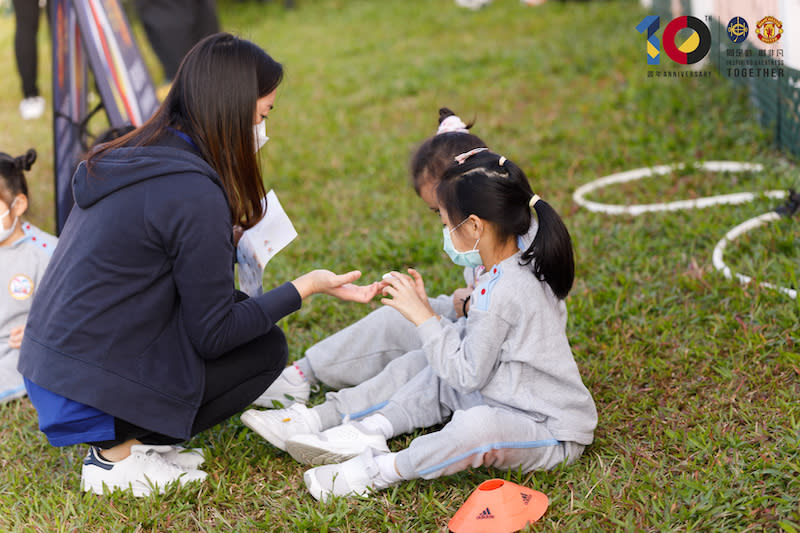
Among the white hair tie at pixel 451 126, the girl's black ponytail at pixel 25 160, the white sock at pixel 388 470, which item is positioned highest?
the white hair tie at pixel 451 126

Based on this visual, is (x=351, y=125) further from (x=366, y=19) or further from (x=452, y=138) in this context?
(x=366, y=19)

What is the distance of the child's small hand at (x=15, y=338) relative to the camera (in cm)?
266

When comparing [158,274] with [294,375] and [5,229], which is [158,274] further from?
[5,229]

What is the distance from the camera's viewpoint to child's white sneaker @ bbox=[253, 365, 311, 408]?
2.54 meters

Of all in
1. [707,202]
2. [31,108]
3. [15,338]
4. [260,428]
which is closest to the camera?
[260,428]

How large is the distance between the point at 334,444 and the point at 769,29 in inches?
133

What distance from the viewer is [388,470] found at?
6.81 ft

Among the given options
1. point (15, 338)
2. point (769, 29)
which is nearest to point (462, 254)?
point (15, 338)

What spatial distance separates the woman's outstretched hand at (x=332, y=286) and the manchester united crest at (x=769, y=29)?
296 centimetres

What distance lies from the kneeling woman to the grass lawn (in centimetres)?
34

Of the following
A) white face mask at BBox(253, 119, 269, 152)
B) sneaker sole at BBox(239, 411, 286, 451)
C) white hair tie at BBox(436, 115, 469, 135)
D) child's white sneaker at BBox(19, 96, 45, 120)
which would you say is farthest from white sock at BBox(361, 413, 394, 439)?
child's white sneaker at BBox(19, 96, 45, 120)

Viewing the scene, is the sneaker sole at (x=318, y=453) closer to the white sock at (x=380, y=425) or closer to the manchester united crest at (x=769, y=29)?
the white sock at (x=380, y=425)

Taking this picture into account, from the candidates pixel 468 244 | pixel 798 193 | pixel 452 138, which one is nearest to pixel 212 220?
pixel 468 244

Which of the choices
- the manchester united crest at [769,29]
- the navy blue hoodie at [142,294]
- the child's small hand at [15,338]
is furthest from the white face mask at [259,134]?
the manchester united crest at [769,29]
